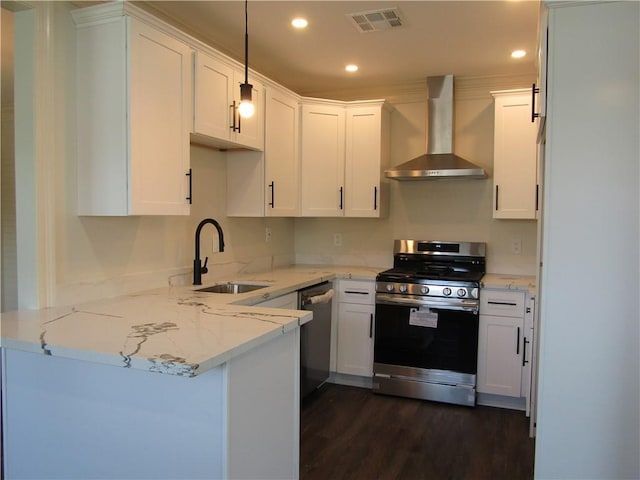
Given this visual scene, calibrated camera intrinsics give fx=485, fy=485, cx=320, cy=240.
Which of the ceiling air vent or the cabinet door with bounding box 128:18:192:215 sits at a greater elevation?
the ceiling air vent

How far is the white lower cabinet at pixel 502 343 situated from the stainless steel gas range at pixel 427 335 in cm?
7

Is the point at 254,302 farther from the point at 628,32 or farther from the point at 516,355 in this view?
the point at 628,32

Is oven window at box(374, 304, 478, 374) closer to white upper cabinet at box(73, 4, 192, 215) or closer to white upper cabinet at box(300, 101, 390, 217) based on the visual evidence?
white upper cabinet at box(300, 101, 390, 217)

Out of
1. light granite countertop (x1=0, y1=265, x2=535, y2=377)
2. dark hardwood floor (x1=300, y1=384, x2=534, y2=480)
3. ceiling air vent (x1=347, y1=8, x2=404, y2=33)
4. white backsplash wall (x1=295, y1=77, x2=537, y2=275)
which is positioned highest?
ceiling air vent (x1=347, y1=8, x2=404, y2=33)

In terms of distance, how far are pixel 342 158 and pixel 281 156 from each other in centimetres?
61

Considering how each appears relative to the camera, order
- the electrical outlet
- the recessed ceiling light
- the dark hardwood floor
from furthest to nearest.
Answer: the electrical outlet
the recessed ceiling light
the dark hardwood floor

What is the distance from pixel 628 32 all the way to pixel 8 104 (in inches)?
174

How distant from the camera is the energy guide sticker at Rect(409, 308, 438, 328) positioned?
11.8ft

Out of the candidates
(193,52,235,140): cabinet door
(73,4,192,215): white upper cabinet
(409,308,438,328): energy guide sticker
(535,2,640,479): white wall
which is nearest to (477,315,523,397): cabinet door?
(409,308,438,328): energy guide sticker

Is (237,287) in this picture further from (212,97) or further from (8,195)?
(8,195)

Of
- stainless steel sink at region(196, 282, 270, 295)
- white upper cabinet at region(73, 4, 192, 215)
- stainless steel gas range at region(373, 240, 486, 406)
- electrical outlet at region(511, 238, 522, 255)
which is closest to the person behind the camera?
white upper cabinet at region(73, 4, 192, 215)

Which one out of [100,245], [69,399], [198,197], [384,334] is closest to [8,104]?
[198,197]

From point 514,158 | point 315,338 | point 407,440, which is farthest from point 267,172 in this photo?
point 407,440

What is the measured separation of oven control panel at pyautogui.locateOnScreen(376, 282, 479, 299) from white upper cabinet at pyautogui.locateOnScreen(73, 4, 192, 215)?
1.89 meters
